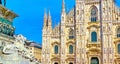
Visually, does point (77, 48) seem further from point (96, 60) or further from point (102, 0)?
point (102, 0)

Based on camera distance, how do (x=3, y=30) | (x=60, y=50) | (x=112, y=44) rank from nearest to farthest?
(x=3, y=30)
(x=112, y=44)
(x=60, y=50)

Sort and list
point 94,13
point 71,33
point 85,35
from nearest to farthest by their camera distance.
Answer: point 85,35 < point 94,13 < point 71,33

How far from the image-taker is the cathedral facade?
44.7 metres

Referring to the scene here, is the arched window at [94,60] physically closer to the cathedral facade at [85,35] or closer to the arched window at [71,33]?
the cathedral facade at [85,35]

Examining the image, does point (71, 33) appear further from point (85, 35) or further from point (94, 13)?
point (94, 13)

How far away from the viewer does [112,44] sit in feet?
145

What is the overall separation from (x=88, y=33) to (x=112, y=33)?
4137 millimetres

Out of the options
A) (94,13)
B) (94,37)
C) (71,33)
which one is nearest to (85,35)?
(94,37)

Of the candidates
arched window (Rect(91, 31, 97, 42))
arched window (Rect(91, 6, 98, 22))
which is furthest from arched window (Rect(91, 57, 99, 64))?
arched window (Rect(91, 6, 98, 22))

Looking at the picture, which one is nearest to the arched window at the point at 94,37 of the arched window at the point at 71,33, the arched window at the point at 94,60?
the arched window at the point at 94,60

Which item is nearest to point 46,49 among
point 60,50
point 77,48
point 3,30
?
point 60,50

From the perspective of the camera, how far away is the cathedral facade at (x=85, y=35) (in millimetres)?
44719

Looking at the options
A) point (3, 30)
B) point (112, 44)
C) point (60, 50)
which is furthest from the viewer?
point (60, 50)

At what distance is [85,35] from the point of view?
152 feet
